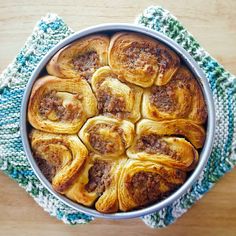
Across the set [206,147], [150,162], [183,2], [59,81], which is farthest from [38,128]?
[183,2]

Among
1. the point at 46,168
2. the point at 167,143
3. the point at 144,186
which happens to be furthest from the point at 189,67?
the point at 46,168

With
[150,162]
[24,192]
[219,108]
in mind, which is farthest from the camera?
[24,192]

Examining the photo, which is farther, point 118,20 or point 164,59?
point 118,20

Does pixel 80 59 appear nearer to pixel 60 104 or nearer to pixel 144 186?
pixel 60 104

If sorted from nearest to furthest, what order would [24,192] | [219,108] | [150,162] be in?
[150,162]
[219,108]
[24,192]

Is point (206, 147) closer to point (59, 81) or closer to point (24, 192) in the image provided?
point (59, 81)

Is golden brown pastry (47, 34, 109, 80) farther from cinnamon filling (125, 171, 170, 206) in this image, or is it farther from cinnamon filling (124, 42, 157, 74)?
cinnamon filling (125, 171, 170, 206)
